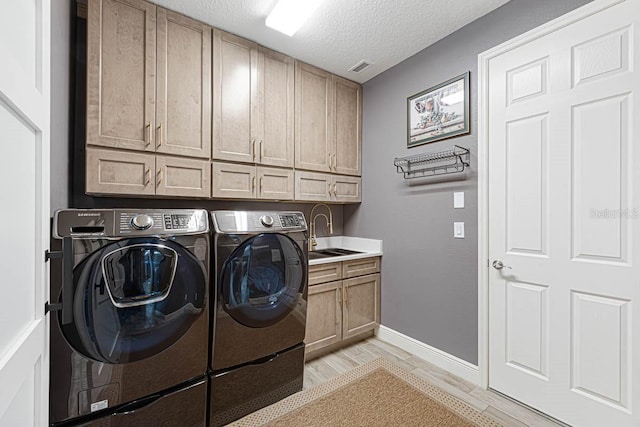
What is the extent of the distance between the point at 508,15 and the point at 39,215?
271cm

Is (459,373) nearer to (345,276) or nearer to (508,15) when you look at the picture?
(345,276)

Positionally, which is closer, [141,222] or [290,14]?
[141,222]

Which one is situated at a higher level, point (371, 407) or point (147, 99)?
A: point (147, 99)

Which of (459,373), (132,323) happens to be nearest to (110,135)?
(132,323)

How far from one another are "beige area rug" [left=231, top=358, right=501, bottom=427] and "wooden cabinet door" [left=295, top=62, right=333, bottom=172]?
1.78 metres

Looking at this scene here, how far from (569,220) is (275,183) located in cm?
202

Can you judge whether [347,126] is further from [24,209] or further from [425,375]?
[24,209]

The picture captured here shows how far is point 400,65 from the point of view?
2656mm

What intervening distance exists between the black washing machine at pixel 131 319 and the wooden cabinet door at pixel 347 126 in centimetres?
166

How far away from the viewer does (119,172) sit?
176cm

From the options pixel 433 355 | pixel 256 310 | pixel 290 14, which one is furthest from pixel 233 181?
pixel 433 355

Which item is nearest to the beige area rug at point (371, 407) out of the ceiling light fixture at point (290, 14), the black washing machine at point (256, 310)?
the black washing machine at point (256, 310)

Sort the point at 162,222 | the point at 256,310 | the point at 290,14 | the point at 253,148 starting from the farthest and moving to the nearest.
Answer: the point at 253,148
the point at 290,14
the point at 256,310
the point at 162,222

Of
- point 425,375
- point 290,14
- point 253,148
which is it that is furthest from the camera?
point 253,148
